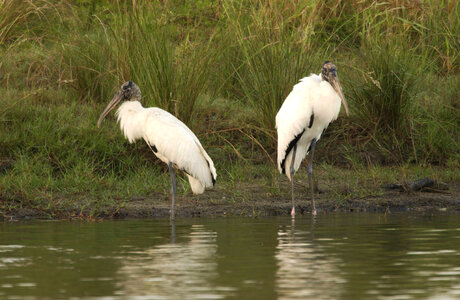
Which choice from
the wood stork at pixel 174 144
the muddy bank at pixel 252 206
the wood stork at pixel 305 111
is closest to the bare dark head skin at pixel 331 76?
the wood stork at pixel 305 111

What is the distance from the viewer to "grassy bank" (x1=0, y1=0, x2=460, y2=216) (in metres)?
9.55

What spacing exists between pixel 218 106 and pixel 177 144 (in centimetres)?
254

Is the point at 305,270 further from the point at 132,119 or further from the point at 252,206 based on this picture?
the point at 132,119

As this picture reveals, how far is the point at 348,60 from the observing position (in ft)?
41.2

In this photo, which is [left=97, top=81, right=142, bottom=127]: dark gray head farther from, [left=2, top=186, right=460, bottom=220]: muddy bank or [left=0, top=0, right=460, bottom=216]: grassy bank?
[left=2, top=186, right=460, bottom=220]: muddy bank

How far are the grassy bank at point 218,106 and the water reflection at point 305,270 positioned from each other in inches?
105

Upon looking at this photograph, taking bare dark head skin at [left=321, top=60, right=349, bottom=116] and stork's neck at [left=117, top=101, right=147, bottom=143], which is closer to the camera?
stork's neck at [left=117, top=101, right=147, bottom=143]

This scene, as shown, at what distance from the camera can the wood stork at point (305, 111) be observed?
367 inches

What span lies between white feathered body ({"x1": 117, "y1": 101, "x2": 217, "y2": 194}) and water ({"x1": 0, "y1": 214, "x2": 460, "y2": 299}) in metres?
0.83

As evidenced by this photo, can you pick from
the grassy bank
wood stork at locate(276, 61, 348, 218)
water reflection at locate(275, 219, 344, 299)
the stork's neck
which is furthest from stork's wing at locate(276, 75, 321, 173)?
water reflection at locate(275, 219, 344, 299)

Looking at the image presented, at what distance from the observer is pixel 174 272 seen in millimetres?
5191

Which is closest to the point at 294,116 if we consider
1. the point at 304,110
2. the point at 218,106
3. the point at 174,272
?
the point at 304,110

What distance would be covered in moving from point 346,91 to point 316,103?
1.67m

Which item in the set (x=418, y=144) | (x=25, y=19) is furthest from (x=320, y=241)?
(x=25, y=19)
